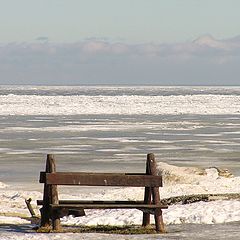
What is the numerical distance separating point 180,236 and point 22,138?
2845cm

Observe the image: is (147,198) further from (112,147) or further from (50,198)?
(112,147)

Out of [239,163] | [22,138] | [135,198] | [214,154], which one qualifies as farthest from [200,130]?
[135,198]

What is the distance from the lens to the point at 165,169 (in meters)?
23.8

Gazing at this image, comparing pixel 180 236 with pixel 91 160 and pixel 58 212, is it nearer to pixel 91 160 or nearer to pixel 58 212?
pixel 58 212

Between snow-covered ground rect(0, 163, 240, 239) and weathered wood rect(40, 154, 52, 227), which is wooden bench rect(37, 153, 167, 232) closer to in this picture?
weathered wood rect(40, 154, 52, 227)

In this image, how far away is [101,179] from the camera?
12734mm

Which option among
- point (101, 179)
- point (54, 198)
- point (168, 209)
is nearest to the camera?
Result: point (54, 198)

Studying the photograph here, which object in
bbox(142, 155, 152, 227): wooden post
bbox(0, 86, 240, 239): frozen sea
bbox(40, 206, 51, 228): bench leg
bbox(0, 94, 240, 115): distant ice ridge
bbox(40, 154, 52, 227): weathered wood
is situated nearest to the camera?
bbox(40, 154, 52, 227): weathered wood

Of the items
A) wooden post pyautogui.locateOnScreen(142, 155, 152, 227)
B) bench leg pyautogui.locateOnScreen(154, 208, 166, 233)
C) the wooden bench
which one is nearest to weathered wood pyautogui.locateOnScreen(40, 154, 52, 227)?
the wooden bench

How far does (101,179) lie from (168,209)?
9.23 ft

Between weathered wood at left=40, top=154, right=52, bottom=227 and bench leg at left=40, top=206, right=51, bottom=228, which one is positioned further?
bench leg at left=40, top=206, right=51, bottom=228

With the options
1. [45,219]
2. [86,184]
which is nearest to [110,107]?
[45,219]

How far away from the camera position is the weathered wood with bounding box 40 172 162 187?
1263cm

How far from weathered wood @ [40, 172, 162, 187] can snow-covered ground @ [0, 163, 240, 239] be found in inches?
32.0
